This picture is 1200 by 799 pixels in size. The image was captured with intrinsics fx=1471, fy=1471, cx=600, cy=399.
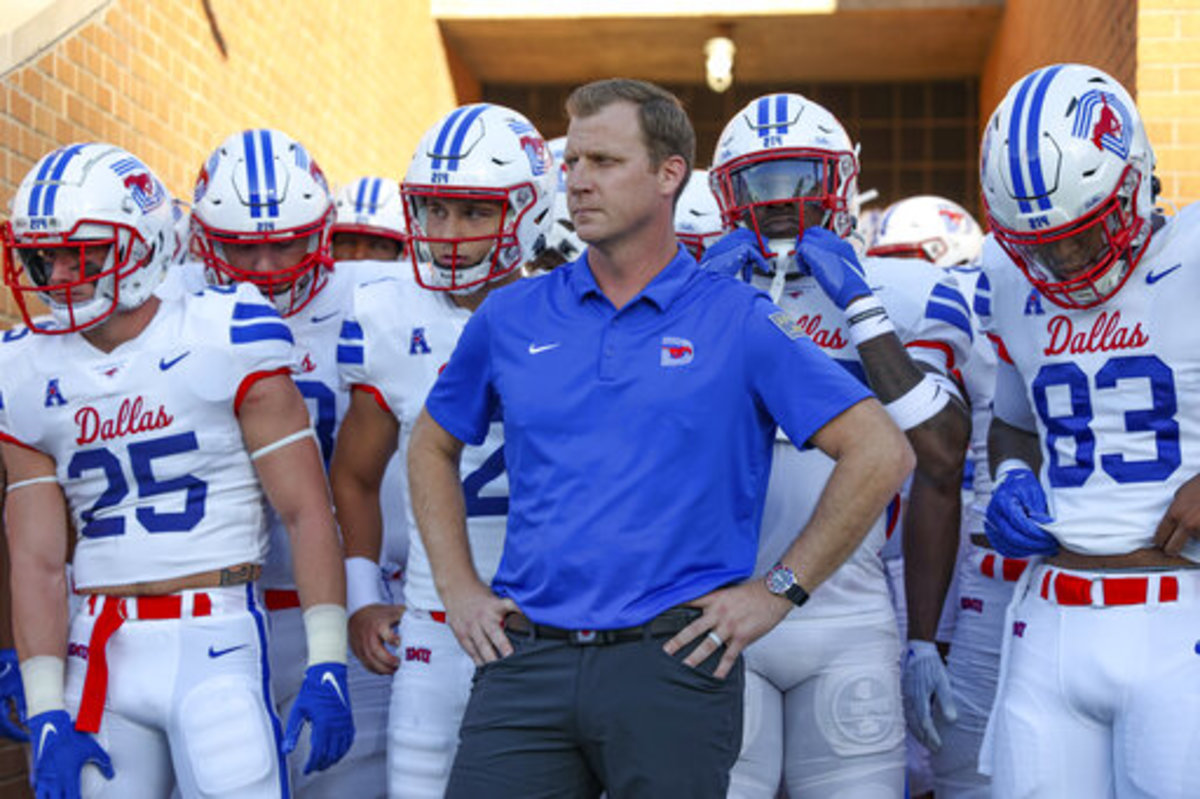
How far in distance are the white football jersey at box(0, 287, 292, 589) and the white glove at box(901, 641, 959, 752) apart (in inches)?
62.6

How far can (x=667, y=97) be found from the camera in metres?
2.81

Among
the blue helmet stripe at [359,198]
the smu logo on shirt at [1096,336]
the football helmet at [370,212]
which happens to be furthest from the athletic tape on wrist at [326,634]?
the blue helmet stripe at [359,198]

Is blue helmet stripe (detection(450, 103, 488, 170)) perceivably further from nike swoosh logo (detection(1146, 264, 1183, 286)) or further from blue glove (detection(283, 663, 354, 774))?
nike swoosh logo (detection(1146, 264, 1183, 286))

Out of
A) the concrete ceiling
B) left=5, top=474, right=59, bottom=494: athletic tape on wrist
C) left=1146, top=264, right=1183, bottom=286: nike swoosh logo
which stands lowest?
left=5, top=474, right=59, bottom=494: athletic tape on wrist

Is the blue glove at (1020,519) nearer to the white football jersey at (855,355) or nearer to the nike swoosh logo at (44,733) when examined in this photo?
the white football jersey at (855,355)

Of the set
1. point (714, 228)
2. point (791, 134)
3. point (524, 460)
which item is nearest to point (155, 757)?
point (524, 460)

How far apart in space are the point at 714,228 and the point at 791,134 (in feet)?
4.14

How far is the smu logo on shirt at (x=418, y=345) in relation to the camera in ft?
11.4

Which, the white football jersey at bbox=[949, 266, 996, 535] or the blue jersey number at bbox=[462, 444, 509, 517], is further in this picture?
the white football jersey at bbox=[949, 266, 996, 535]

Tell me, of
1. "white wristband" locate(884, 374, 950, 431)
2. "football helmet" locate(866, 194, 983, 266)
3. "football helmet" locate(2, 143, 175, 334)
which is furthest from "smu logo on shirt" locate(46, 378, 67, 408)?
"football helmet" locate(866, 194, 983, 266)

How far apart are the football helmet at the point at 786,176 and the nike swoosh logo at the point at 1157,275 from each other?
0.81 m

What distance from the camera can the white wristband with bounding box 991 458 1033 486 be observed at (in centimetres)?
323

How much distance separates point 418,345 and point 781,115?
104 cm

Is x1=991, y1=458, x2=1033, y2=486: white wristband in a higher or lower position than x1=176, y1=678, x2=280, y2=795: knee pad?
higher
